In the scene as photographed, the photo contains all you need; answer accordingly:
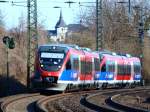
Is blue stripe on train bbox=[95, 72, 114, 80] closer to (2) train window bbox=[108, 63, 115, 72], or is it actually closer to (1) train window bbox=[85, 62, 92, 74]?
(2) train window bbox=[108, 63, 115, 72]

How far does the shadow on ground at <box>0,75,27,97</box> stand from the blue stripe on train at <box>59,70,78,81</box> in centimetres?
388

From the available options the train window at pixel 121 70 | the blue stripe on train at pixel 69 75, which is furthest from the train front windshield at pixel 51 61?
the train window at pixel 121 70

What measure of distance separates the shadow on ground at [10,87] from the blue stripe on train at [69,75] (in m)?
3.88

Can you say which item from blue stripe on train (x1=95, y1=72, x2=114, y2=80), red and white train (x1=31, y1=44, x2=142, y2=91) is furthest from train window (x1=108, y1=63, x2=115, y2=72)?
blue stripe on train (x1=95, y1=72, x2=114, y2=80)

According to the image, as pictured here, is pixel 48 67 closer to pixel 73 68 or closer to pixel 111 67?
pixel 73 68

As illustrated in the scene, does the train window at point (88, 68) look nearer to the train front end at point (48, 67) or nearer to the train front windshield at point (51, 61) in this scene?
the train front end at point (48, 67)

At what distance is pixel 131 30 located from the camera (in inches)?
2948

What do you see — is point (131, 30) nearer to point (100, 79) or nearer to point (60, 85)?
point (100, 79)

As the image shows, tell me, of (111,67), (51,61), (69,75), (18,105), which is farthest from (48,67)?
(111,67)

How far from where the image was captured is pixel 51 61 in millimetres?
31125

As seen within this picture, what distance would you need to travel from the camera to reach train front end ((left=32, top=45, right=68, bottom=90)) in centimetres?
3075

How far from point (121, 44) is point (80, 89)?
3837 cm

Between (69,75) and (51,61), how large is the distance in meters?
1.83

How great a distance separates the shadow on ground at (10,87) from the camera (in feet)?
113
